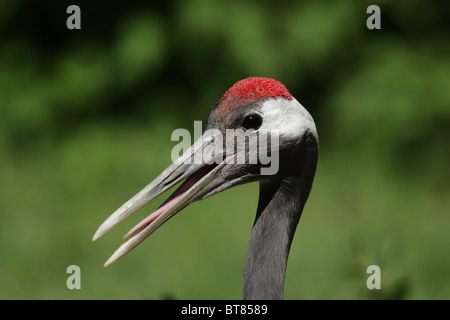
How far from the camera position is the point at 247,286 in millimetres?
2357

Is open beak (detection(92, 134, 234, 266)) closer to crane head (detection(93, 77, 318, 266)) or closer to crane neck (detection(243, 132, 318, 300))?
crane head (detection(93, 77, 318, 266))

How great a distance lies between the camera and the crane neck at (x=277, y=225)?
2328 mm

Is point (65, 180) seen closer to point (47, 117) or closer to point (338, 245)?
point (47, 117)

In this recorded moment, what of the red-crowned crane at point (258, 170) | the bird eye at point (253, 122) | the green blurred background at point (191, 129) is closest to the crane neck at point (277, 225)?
the red-crowned crane at point (258, 170)

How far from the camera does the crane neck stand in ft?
7.64

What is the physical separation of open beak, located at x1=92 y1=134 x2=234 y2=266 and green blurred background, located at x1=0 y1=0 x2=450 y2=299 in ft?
5.13

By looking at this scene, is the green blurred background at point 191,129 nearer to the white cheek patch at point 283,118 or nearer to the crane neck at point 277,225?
the crane neck at point 277,225

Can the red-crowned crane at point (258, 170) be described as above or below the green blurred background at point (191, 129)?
below

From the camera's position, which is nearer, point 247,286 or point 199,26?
point 247,286

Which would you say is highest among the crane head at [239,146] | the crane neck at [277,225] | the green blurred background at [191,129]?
the green blurred background at [191,129]

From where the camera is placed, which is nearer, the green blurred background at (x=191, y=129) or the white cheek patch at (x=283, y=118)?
the white cheek patch at (x=283, y=118)

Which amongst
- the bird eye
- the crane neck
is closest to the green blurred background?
the crane neck
